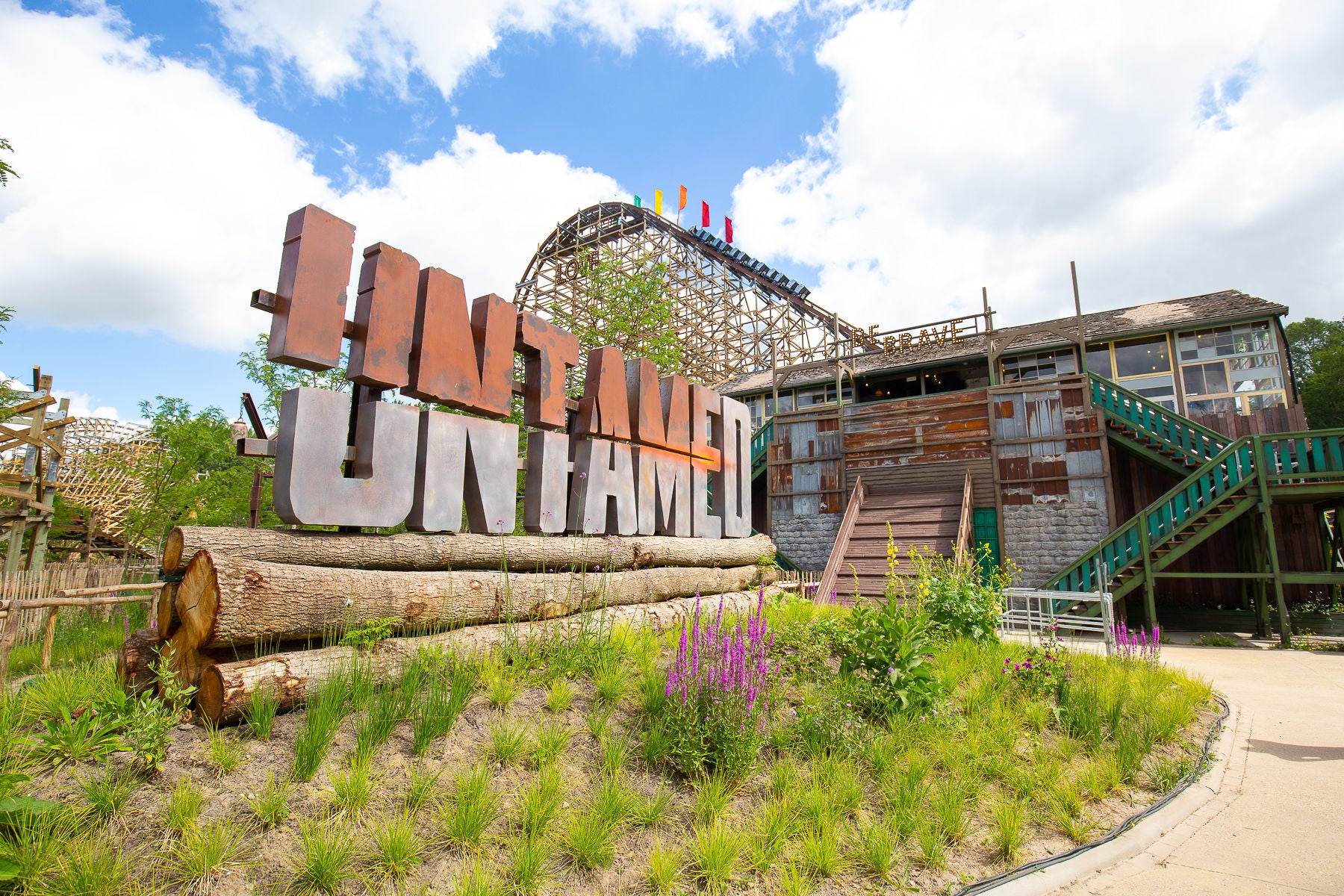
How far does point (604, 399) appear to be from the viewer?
7484mm

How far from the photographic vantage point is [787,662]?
5.42 meters

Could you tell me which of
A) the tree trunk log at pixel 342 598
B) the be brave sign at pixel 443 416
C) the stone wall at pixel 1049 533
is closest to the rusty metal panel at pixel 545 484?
the be brave sign at pixel 443 416

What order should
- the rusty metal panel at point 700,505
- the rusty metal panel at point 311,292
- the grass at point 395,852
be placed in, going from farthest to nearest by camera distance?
the rusty metal panel at point 700,505 < the rusty metal panel at point 311,292 < the grass at point 395,852

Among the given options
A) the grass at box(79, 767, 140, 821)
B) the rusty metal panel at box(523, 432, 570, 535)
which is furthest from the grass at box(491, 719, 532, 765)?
the rusty metal panel at box(523, 432, 570, 535)

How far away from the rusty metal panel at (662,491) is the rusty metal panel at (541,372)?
137cm

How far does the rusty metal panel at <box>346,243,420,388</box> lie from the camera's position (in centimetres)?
505

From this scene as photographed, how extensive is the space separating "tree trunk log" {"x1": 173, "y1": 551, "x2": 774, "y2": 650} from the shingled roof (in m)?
13.7

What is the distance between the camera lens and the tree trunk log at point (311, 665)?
3395 mm

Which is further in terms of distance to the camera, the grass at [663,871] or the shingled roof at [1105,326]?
the shingled roof at [1105,326]

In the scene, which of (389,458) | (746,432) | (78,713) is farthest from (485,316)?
(746,432)

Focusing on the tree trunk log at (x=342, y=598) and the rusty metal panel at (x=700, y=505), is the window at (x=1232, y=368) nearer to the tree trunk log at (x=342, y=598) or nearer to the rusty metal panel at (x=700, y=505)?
the rusty metal panel at (x=700, y=505)

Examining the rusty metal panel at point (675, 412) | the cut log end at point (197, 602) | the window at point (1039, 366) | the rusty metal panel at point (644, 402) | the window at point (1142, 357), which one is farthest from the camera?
the window at point (1039, 366)

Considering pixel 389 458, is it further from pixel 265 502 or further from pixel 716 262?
pixel 716 262

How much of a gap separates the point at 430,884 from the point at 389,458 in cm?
333
